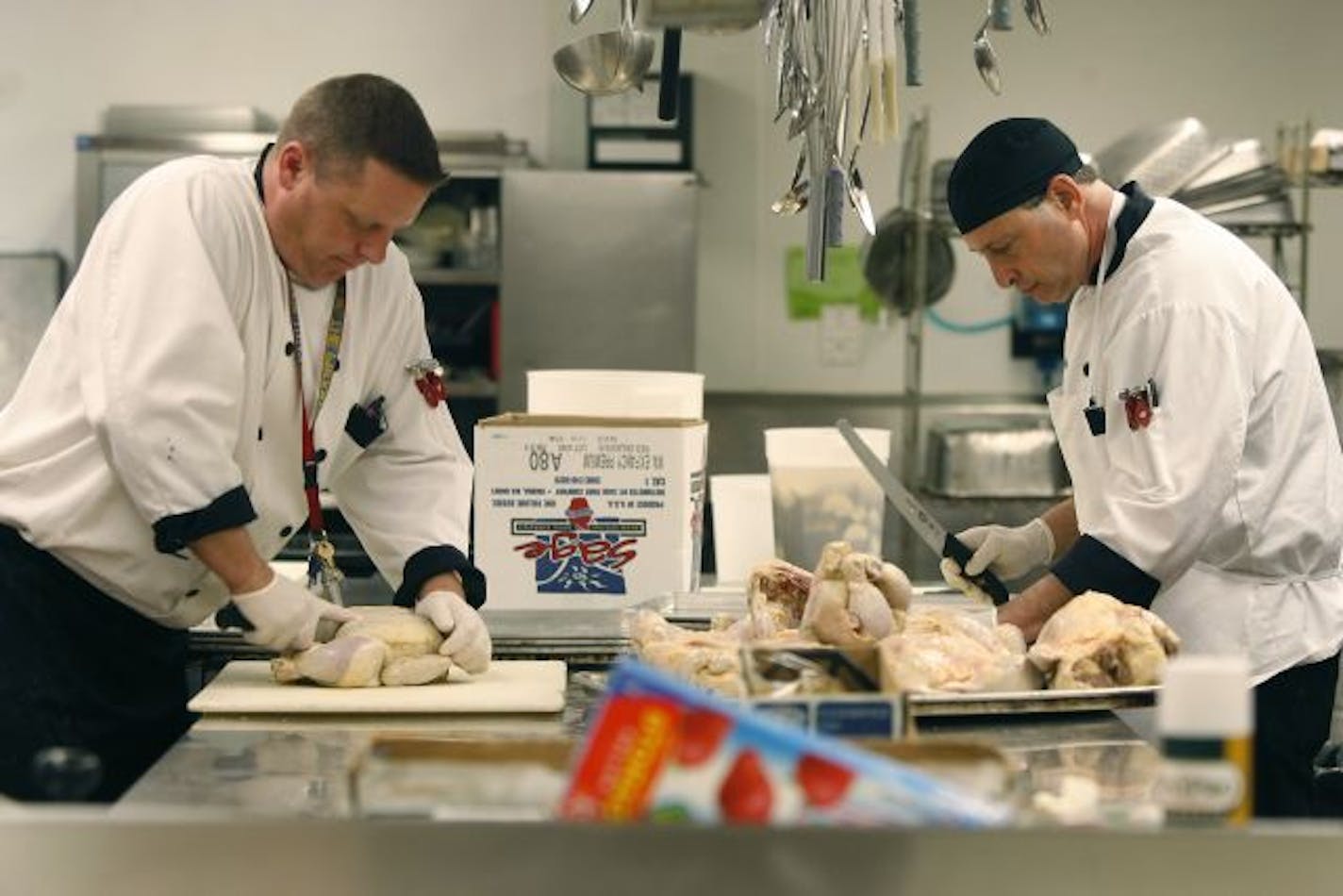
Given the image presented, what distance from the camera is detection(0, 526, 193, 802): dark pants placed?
7.96 ft

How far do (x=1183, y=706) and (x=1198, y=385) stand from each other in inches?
65.0

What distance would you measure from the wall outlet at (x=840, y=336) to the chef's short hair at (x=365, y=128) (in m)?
4.40

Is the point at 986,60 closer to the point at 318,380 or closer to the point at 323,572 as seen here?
the point at 318,380

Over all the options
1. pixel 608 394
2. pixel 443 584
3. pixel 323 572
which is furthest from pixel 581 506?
pixel 323 572

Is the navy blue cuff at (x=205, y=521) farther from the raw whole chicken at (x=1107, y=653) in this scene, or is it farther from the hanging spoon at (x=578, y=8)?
the raw whole chicken at (x=1107, y=653)

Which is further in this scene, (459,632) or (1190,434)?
(1190,434)

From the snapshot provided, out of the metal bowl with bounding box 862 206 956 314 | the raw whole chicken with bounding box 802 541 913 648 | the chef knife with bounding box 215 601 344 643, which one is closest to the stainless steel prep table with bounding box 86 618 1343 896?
the raw whole chicken with bounding box 802 541 913 648

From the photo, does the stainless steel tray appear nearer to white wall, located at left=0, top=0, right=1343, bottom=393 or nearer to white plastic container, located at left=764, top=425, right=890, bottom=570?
white plastic container, located at left=764, top=425, right=890, bottom=570

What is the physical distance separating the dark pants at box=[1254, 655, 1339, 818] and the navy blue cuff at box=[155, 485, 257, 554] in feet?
4.98

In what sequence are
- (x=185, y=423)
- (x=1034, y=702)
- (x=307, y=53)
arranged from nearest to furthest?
(x=1034, y=702)
(x=185, y=423)
(x=307, y=53)

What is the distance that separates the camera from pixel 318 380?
8.61ft

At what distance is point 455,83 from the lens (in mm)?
6715

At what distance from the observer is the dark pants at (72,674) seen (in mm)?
2426

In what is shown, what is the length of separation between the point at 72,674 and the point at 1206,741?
5.90 feet
